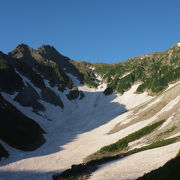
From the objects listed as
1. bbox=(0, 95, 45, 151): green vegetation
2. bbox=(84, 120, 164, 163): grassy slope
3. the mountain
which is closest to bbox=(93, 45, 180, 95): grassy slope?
the mountain

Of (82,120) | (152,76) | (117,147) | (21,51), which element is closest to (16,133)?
(117,147)

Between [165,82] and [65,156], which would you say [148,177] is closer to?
[65,156]

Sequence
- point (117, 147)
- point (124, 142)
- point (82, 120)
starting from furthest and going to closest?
point (82, 120), point (124, 142), point (117, 147)

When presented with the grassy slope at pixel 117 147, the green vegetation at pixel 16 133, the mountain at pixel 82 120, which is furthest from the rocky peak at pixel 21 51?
the grassy slope at pixel 117 147

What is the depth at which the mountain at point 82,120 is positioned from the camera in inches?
949

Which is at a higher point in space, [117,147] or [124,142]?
[124,142]

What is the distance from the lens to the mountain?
24.1 meters

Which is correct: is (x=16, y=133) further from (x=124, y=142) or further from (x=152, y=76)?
(x=152, y=76)

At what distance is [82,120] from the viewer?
82750 mm

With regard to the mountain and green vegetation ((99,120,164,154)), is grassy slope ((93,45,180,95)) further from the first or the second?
green vegetation ((99,120,164,154))

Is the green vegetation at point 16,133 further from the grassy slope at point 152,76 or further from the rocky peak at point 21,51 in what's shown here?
the rocky peak at point 21,51

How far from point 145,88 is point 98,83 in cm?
6062

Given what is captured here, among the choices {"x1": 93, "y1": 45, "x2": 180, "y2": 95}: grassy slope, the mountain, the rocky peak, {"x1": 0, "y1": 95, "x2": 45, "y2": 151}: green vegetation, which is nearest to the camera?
the mountain

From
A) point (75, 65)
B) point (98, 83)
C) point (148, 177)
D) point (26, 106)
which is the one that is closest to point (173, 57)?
point (98, 83)
